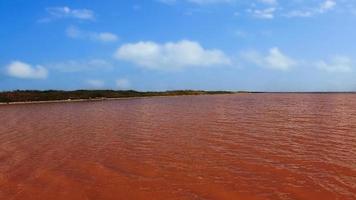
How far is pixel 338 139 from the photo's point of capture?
1394 cm

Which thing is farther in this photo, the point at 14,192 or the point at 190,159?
the point at 190,159

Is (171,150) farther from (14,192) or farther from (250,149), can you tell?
(14,192)

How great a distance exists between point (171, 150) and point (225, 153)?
1.77 meters

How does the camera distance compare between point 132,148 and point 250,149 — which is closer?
point 250,149

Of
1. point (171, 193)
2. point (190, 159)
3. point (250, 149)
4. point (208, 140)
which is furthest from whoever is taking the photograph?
point (208, 140)

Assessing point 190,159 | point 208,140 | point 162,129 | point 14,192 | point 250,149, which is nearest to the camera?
point 14,192

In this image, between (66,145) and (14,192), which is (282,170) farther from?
(66,145)

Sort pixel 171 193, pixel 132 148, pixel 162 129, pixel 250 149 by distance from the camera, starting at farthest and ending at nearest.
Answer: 1. pixel 162 129
2. pixel 132 148
3. pixel 250 149
4. pixel 171 193

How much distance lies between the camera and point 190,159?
35.8ft

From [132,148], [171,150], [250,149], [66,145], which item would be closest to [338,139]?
[250,149]

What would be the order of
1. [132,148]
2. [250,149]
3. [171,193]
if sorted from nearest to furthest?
1. [171,193]
2. [250,149]
3. [132,148]

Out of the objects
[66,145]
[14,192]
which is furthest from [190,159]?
[66,145]

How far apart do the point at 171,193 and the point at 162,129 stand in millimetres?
10836

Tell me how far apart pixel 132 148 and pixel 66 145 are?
2.80 m
